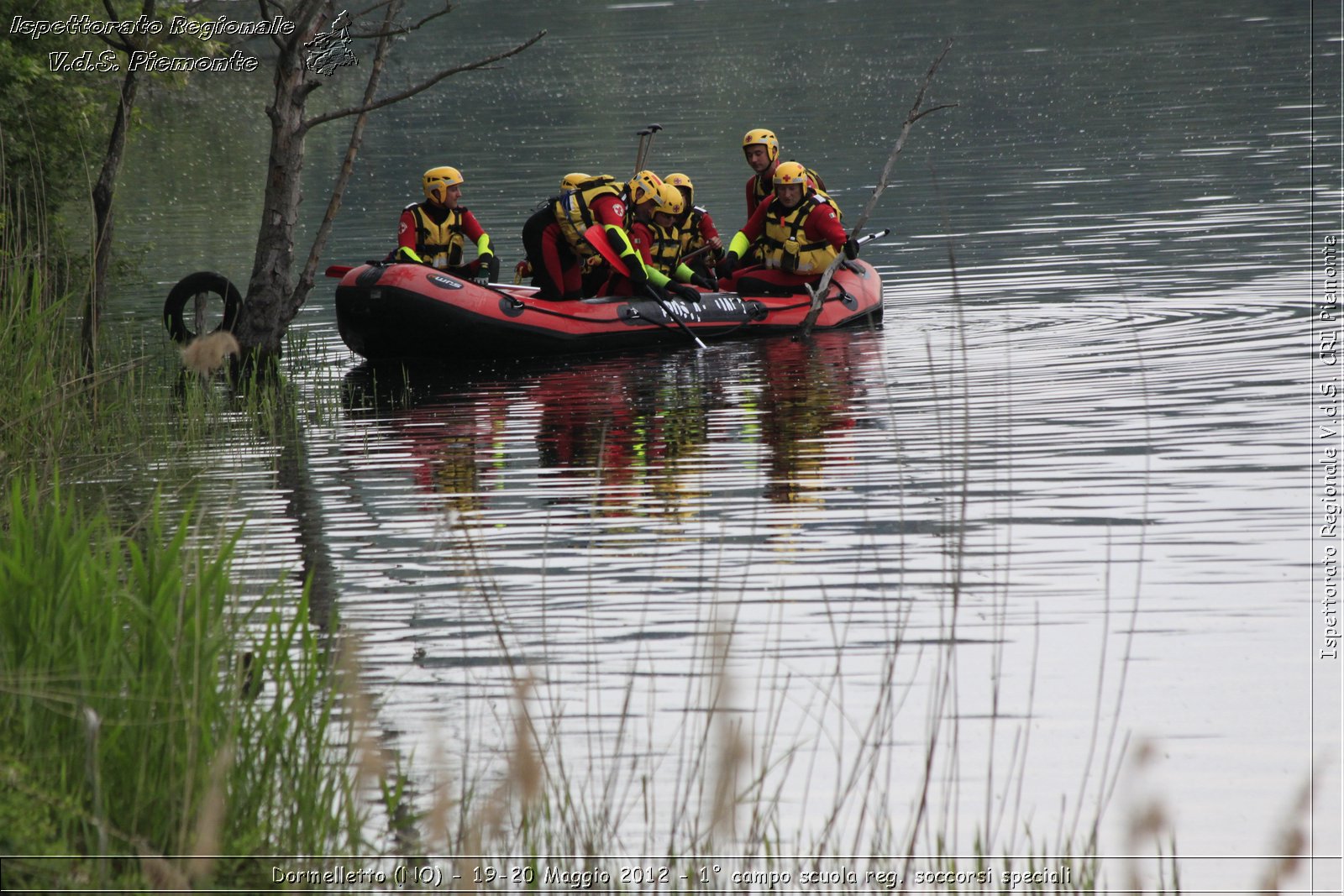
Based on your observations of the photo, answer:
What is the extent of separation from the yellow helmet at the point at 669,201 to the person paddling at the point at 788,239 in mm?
910

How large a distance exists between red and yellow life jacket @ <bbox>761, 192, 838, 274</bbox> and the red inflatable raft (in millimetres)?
535

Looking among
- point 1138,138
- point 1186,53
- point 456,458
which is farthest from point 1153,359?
point 1186,53

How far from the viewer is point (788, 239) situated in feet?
51.5

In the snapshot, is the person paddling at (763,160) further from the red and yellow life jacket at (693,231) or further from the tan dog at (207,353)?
the tan dog at (207,353)

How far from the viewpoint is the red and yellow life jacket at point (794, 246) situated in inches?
613

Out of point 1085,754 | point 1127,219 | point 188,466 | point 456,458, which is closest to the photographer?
point 1085,754

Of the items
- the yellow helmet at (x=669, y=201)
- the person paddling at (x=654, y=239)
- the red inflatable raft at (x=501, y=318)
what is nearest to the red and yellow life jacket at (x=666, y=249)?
the person paddling at (x=654, y=239)

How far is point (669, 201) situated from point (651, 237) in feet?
1.40

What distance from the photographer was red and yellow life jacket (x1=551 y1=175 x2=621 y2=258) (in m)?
14.5

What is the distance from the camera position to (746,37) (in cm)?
6047

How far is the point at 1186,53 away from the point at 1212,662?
135 ft

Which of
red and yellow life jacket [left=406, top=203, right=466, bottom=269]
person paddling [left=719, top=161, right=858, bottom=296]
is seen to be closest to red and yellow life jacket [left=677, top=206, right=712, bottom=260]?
person paddling [left=719, top=161, right=858, bottom=296]

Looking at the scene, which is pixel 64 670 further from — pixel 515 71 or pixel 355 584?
pixel 515 71

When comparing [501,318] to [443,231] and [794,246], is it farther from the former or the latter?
[794,246]
